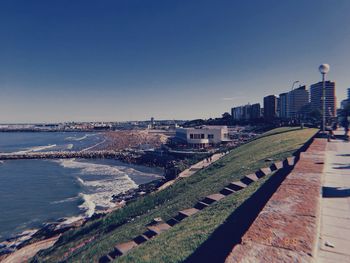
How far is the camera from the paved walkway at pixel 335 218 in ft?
9.84

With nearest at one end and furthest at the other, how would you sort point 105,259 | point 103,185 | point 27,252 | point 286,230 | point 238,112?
point 286,230
point 105,259
point 27,252
point 103,185
point 238,112

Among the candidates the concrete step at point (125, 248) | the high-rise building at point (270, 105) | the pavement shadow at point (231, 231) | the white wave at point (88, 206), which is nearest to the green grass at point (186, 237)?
the pavement shadow at point (231, 231)

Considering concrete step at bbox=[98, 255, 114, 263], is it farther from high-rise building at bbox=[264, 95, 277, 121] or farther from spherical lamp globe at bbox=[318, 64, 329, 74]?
high-rise building at bbox=[264, 95, 277, 121]

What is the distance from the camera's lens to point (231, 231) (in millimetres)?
4762

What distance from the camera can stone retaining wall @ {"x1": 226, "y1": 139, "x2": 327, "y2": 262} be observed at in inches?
94.4

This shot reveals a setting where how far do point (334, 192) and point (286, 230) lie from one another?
3.07 m

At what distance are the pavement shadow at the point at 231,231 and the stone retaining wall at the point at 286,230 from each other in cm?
57

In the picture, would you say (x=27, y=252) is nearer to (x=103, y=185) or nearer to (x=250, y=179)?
(x=250, y=179)

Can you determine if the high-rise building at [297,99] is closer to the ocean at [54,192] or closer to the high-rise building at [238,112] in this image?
the ocean at [54,192]

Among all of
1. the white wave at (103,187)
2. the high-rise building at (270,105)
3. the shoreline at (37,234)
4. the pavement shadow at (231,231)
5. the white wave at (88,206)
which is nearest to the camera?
the pavement shadow at (231,231)

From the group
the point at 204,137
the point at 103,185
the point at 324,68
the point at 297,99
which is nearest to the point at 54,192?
the point at 103,185

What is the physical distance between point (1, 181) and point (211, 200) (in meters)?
40.6

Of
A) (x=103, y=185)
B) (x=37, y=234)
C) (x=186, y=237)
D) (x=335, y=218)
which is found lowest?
(x=103, y=185)

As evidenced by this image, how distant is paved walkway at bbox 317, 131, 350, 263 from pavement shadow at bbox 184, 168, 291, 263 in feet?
3.54
